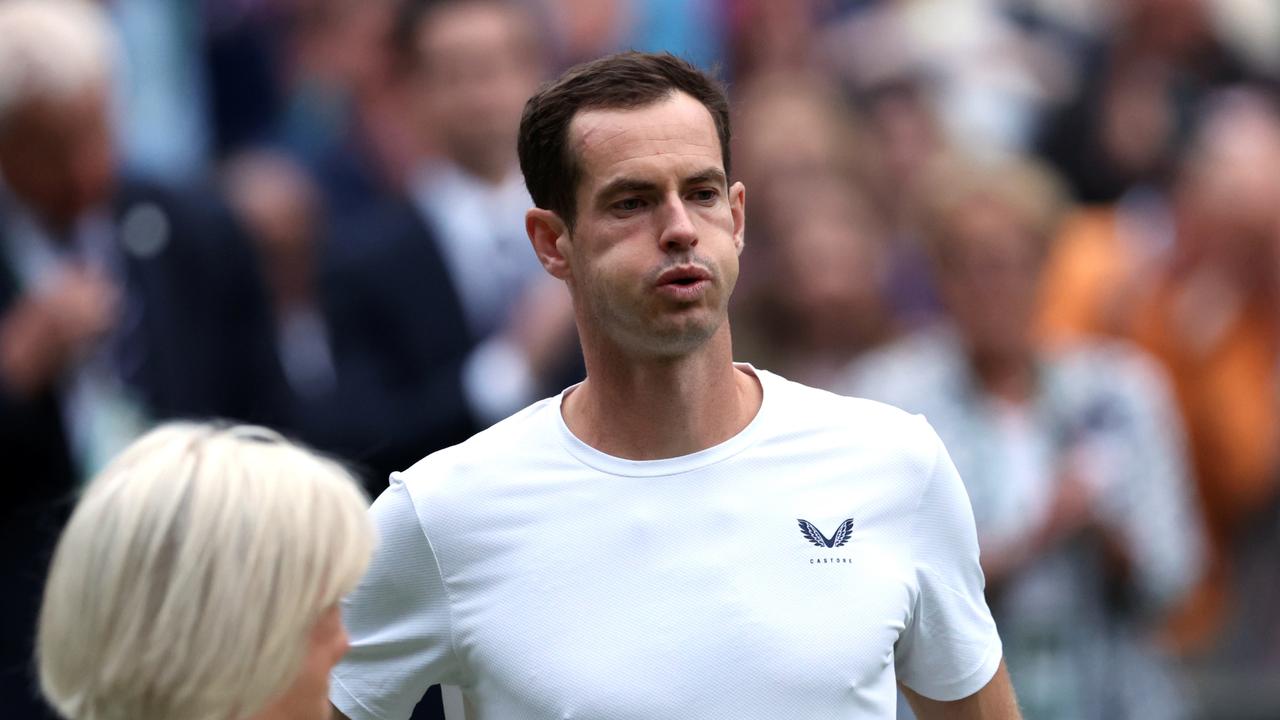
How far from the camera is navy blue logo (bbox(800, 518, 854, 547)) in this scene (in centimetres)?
306

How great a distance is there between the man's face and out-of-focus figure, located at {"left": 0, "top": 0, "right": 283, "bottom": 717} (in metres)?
2.35

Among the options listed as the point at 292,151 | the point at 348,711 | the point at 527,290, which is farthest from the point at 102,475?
the point at 292,151

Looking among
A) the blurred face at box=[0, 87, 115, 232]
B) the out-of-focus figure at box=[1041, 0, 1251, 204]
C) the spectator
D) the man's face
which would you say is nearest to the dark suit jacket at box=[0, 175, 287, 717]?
the blurred face at box=[0, 87, 115, 232]

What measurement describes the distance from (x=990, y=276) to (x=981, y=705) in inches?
115

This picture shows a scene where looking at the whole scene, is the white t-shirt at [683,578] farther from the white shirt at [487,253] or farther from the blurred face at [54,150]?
the white shirt at [487,253]

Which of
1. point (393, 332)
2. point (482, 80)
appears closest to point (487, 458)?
point (393, 332)

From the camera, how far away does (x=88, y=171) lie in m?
5.15

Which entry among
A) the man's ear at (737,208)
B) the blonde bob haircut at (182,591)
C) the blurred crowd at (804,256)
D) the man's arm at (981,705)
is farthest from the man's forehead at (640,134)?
the blurred crowd at (804,256)

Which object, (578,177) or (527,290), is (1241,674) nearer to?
(527,290)

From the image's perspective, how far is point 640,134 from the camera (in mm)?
3051

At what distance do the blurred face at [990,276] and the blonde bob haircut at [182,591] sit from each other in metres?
3.57

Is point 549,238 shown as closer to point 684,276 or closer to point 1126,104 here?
point 684,276

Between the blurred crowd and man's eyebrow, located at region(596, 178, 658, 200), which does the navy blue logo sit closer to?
man's eyebrow, located at region(596, 178, 658, 200)

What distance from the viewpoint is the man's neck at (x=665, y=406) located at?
3.13 metres
